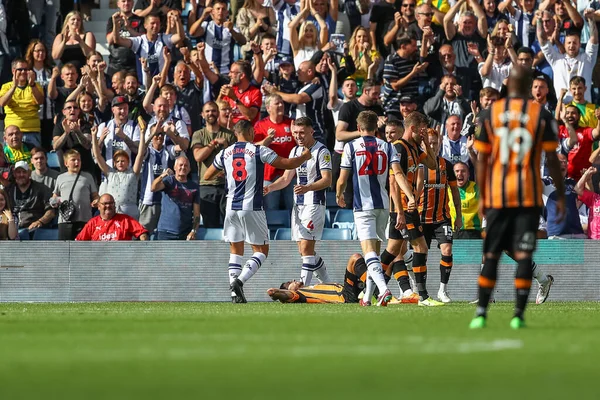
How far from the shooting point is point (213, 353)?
284 inches

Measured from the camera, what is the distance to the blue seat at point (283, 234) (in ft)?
61.4

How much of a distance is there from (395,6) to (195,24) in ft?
12.3

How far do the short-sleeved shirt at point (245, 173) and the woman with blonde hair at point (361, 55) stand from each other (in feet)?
14.6

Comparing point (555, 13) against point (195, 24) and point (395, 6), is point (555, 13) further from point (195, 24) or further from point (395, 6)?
point (195, 24)

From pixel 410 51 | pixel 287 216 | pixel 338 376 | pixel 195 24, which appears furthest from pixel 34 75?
pixel 338 376

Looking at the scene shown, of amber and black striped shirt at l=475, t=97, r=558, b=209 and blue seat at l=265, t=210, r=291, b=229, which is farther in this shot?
blue seat at l=265, t=210, r=291, b=229

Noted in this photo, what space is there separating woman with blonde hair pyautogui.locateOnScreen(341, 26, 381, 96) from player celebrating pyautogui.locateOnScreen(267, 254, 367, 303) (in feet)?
15.2

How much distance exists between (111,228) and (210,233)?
1.66 m

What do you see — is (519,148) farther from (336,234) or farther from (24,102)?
(24,102)

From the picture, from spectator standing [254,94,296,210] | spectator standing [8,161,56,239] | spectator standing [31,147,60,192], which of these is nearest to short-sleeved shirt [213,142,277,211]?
spectator standing [254,94,296,210]

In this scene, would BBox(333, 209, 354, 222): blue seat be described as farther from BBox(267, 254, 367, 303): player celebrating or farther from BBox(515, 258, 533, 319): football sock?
BBox(515, 258, 533, 319): football sock

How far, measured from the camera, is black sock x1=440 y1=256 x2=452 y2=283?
16.5 m

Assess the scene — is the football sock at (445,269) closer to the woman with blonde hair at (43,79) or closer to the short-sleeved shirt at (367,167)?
the short-sleeved shirt at (367,167)

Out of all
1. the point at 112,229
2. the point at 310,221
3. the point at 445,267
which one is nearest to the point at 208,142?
the point at 112,229
